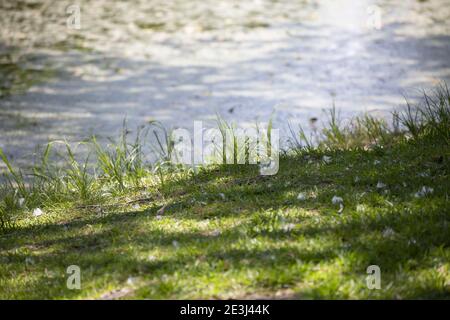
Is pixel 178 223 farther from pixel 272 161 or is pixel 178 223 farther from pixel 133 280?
pixel 272 161

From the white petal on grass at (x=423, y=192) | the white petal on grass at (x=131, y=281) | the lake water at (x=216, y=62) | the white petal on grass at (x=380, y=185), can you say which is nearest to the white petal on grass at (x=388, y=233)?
the white petal on grass at (x=423, y=192)

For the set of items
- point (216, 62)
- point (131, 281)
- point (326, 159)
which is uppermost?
point (216, 62)

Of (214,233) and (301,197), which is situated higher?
(301,197)

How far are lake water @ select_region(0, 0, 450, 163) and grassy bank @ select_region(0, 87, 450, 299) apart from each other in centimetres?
224

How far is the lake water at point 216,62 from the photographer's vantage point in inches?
296

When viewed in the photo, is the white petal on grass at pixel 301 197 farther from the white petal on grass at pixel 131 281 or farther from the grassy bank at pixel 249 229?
the white petal on grass at pixel 131 281

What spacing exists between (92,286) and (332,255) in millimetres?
1171

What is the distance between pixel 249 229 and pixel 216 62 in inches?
237

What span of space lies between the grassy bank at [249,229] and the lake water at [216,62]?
2.24 metres

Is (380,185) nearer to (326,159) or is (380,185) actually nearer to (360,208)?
(360,208)

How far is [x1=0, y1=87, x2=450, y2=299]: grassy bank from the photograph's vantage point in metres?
2.91

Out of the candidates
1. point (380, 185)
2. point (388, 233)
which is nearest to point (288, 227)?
point (388, 233)

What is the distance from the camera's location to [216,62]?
920 centimetres

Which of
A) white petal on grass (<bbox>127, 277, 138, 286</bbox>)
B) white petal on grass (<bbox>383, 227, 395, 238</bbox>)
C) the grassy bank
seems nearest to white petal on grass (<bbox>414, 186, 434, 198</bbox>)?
the grassy bank
